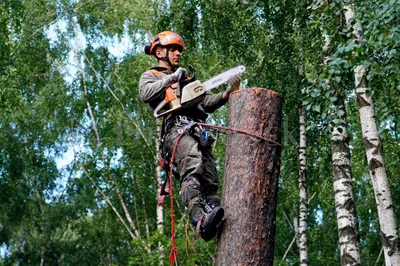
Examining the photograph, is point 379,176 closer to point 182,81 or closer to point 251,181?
point 182,81

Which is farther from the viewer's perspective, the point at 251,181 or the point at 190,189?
the point at 190,189

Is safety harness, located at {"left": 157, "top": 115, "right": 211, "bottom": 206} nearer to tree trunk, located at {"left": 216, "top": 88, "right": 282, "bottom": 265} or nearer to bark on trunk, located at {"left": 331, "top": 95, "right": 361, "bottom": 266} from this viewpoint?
tree trunk, located at {"left": 216, "top": 88, "right": 282, "bottom": 265}

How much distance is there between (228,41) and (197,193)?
7.48 m


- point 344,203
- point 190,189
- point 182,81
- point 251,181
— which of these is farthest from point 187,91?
point 344,203

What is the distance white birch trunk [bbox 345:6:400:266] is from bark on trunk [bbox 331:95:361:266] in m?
0.29

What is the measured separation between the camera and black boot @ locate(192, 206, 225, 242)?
4.40 meters

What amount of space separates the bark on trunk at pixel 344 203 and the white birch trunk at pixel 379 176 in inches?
11.4

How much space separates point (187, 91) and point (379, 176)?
3.82 m

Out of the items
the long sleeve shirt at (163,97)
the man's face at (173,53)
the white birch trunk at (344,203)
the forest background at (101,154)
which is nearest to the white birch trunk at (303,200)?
the forest background at (101,154)

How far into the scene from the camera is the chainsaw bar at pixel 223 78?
5.24 metres

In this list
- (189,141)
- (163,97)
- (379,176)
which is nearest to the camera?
(189,141)

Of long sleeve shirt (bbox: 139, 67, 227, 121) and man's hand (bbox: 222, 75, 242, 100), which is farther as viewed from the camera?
long sleeve shirt (bbox: 139, 67, 227, 121)

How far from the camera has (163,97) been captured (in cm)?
541

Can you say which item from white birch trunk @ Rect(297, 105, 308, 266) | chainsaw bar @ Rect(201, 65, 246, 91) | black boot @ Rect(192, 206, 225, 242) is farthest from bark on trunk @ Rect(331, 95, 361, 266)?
white birch trunk @ Rect(297, 105, 308, 266)
